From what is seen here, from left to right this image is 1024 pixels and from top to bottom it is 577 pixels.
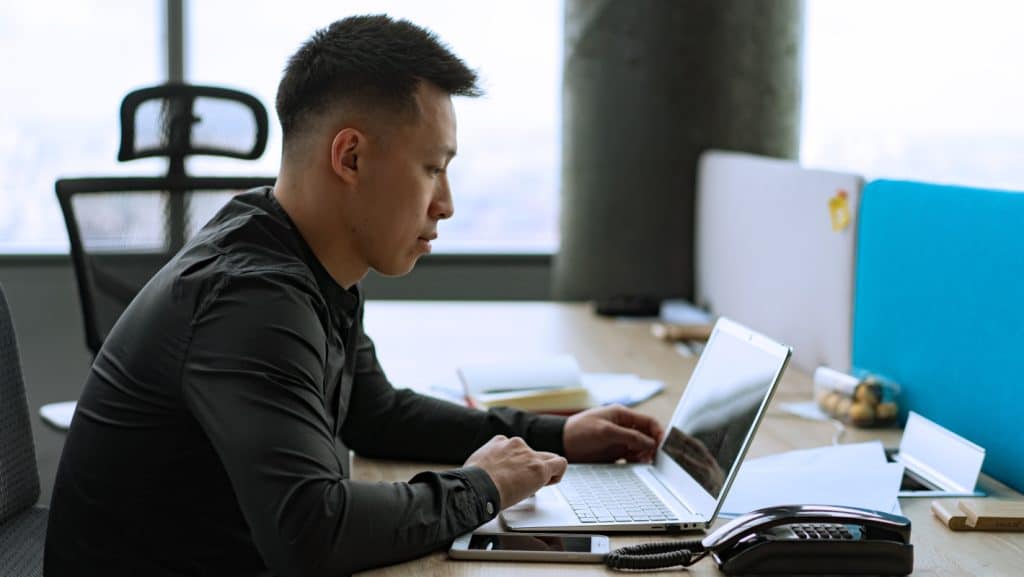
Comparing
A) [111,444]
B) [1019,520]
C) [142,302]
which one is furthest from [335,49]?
[1019,520]

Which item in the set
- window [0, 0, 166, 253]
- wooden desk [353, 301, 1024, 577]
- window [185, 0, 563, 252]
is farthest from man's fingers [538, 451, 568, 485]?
window [0, 0, 166, 253]

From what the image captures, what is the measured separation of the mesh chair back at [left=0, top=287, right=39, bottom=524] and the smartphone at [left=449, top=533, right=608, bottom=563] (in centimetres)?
80

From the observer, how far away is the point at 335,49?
4.67ft

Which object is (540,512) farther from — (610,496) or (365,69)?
(365,69)

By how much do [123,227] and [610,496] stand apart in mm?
1702

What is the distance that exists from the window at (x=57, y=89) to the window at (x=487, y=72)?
0.19 m

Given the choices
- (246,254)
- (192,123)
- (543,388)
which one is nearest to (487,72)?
(192,123)

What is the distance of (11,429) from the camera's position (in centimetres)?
170

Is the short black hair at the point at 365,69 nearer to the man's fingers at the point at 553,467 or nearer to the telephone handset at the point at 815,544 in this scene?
the man's fingers at the point at 553,467

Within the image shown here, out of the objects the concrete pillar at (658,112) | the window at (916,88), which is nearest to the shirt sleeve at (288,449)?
the concrete pillar at (658,112)

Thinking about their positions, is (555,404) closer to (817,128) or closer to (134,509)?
(134,509)

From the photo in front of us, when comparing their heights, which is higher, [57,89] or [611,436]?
[57,89]

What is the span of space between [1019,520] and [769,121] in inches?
75.6

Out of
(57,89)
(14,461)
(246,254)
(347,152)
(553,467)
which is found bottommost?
(14,461)
